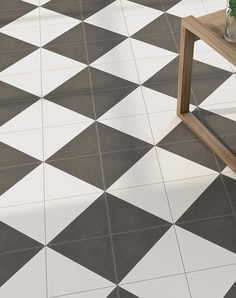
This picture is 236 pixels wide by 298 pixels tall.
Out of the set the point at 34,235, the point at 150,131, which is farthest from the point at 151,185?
the point at 34,235

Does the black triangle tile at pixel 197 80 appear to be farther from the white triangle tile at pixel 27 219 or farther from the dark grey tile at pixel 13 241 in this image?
the dark grey tile at pixel 13 241

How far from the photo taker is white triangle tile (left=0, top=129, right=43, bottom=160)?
3.43 meters

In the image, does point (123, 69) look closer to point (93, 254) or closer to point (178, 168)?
point (178, 168)

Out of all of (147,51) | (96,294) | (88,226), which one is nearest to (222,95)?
(147,51)

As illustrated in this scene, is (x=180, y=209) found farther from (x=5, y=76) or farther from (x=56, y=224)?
(x=5, y=76)

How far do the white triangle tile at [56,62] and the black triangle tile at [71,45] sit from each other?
0.04 m

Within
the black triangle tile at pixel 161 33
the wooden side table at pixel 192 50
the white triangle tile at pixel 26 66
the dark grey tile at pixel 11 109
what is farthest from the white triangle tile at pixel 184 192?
the white triangle tile at pixel 26 66

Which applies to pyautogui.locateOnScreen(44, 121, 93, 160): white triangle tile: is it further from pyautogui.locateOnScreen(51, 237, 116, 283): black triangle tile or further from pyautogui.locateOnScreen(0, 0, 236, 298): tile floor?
pyautogui.locateOnScreen(51, 237, 116, 283): black triangle tile

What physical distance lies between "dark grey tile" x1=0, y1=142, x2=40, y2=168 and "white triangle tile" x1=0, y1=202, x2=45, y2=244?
0.37 m

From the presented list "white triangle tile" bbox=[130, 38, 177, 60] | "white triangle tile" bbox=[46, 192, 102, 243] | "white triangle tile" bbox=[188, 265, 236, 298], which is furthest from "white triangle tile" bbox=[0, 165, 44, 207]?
"white triangle tile" bbox=[130, 38, 177, 60]

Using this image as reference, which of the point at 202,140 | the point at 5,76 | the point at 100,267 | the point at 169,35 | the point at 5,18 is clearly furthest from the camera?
the point at 5,18

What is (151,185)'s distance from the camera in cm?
315

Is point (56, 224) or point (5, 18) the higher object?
point (5, 18)

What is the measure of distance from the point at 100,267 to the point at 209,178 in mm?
921
